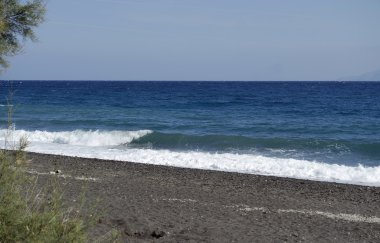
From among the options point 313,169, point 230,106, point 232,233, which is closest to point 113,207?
point 232,233

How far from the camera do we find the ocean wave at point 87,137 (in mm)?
28516

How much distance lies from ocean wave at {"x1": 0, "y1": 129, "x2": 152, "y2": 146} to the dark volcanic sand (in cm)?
1121

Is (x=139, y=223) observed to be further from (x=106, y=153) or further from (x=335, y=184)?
(x=106, y=153)

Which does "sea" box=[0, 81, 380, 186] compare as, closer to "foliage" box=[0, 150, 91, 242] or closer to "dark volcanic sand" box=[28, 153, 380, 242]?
"dark volcanic sand" box=[28, 153, 380, 242]

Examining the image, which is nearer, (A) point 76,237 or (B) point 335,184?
(A) point 76,237

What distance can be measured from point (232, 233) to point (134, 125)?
2769cm

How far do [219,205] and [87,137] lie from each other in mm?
19250

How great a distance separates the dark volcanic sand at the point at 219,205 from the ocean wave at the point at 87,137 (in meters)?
11.2

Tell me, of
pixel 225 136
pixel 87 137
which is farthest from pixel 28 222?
pixel 87 137

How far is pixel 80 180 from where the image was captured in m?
13.7

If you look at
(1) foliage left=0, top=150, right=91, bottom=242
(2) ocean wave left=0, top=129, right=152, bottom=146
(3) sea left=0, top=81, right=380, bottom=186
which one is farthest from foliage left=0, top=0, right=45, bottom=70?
(2) ocean wave left=0, top=129, right=152, bottom=146

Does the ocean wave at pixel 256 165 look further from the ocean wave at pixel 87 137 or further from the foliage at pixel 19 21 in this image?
the foliage at pixel 19 21

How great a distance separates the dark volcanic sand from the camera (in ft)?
28.9

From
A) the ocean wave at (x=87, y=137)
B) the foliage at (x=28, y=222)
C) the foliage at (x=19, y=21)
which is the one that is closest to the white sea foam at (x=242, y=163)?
the ocean wave at (x=87, y=137)
